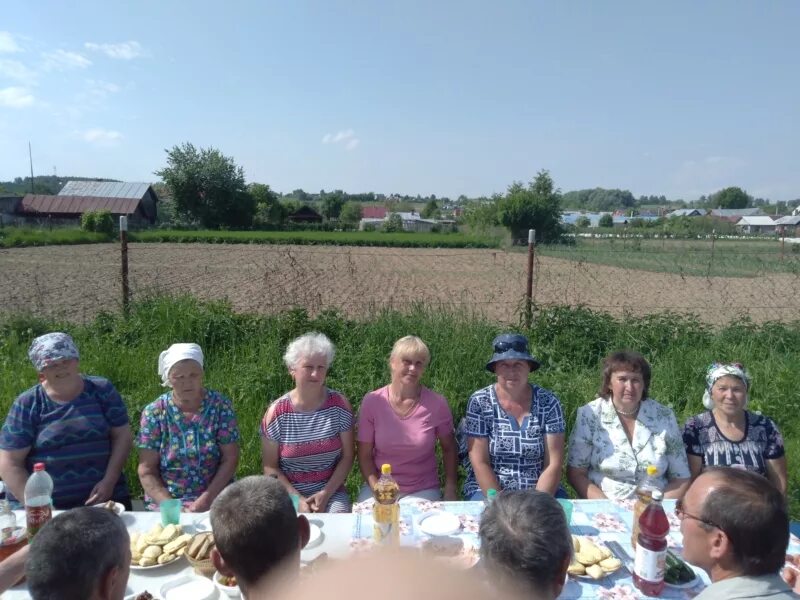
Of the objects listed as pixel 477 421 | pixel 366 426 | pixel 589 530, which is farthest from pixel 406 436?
pixel 589 530

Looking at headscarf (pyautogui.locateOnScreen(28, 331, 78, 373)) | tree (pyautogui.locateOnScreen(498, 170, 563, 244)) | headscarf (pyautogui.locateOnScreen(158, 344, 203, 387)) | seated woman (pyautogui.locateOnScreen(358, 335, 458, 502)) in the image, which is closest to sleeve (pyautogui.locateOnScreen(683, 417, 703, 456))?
seated woman (pyautogui.locateOnScreen(358, 335, 458, 502))

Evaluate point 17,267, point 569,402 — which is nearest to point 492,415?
point 569,402

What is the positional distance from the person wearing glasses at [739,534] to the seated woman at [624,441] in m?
1.38

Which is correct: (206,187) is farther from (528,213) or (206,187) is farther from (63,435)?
(63,435)

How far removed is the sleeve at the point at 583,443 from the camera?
314 centimetres

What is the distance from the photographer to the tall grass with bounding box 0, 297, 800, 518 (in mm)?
4852

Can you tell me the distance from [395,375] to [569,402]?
6.80 feet

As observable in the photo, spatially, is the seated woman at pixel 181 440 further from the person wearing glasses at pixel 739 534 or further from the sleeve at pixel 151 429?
the person wearing glasses at pixel 739 534

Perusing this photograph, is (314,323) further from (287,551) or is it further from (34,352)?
(287,551)

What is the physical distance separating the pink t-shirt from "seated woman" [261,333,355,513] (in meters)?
0.17

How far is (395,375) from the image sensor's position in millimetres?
3275

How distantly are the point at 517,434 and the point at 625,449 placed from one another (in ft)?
1.98

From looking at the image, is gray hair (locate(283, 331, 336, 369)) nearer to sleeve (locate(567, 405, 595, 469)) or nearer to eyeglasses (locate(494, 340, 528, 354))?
eyeglasses (locate(494, 340, 528, 354))

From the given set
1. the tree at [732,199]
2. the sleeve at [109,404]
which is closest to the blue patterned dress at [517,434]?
the sleeve at [109,404]
